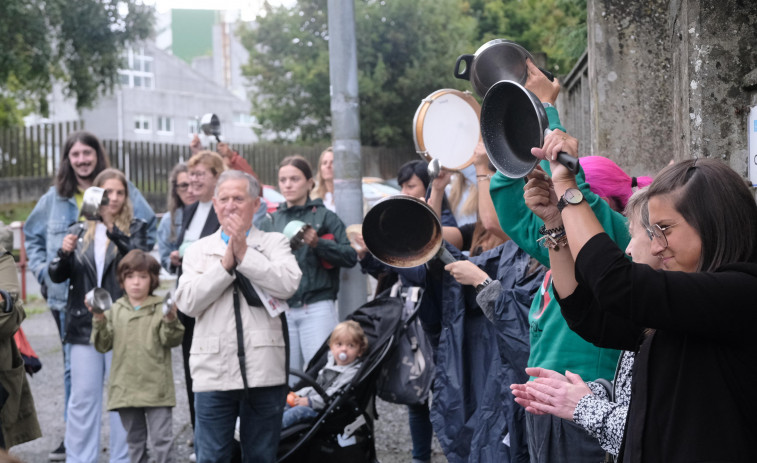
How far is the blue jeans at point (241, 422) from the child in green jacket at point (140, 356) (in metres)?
0.72

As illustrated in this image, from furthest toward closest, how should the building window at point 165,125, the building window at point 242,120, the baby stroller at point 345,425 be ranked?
the building window at point 242,120
the building window at point 165,125
the baby stroller at point 345,425

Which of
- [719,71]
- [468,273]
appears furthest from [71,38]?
[719,71]

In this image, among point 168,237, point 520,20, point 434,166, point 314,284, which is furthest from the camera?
point 520,20

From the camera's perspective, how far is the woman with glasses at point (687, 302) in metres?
2.15

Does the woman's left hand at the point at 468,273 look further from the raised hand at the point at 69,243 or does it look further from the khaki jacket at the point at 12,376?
the raised hand at the point at 69,243

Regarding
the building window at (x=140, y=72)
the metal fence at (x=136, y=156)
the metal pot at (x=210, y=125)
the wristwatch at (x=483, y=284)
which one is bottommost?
the wristwatch at (x=483, y=284)

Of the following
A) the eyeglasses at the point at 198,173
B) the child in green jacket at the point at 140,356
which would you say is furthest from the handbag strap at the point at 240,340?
the eyeglasses at the point at 198,173

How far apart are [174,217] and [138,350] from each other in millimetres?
1483

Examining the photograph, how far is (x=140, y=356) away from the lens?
5676 millimetres

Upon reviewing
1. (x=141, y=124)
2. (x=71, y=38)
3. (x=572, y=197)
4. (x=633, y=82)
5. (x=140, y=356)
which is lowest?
(x=140, y=356)

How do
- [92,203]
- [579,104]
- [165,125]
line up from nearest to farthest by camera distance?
[92,203] < [579,104] < [165,125]

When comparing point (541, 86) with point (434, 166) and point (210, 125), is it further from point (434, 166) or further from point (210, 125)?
point (210, 125)

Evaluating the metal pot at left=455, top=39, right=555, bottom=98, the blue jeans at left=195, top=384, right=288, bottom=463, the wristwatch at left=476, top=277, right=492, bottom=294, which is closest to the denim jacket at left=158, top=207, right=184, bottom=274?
the blue jeans at left=195, top=384, right=288, bottom=463

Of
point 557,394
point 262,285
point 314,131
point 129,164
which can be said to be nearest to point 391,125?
point 314,131
